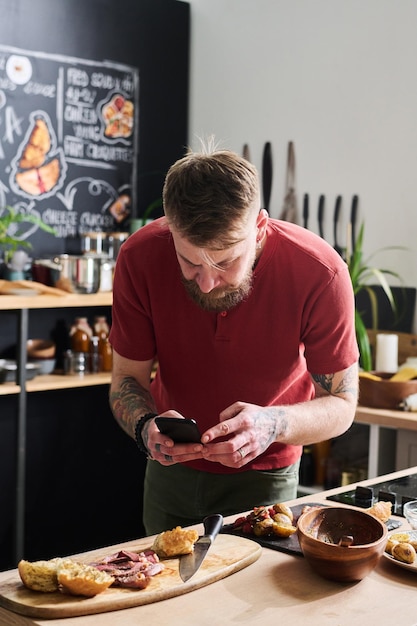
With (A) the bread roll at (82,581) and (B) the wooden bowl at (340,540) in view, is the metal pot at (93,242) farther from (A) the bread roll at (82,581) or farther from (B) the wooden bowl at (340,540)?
(A) the bread roll at (82,581)

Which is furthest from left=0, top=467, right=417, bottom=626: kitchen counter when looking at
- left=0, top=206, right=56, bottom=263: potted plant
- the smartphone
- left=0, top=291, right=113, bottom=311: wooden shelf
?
left=0, top=206, right=56, bottom=263: potted plant

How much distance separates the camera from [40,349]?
407 cm

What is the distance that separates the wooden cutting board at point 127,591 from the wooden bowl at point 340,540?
0.41 feet

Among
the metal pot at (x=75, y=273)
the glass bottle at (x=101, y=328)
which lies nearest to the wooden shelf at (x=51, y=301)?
the metal pot at (x=75, y=273)

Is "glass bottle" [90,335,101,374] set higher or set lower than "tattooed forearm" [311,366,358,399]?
lower

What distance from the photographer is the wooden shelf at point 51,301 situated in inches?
142

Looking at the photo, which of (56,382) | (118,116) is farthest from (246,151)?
(56,382)

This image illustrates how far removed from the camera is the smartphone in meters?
1.78

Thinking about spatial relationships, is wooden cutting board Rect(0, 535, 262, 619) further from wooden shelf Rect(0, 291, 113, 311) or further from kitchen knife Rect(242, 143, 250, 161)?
kitchen knife Rect(242, 143, 250, 161)

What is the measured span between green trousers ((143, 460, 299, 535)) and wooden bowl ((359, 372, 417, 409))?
4.07 ft

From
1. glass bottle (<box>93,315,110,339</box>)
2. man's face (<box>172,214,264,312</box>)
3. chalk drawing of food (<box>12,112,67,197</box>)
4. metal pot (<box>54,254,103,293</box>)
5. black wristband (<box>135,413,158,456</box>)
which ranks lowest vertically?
glass bottle (<box>93,315,110,339</box>)

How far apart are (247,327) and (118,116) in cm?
253

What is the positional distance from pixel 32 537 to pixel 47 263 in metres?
1.30

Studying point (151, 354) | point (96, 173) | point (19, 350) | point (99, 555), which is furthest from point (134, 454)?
point (99, 555)
